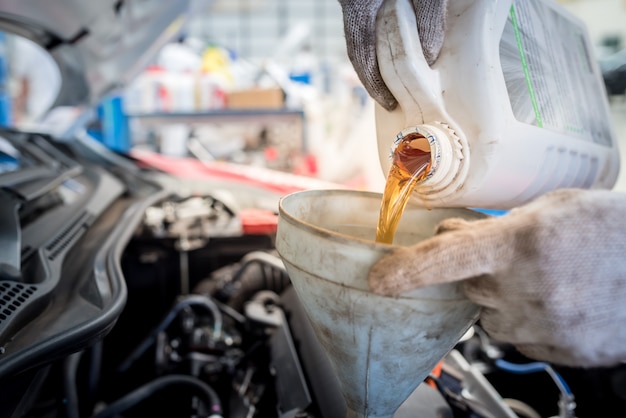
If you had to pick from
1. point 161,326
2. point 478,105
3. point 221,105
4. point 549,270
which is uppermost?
point 221,105

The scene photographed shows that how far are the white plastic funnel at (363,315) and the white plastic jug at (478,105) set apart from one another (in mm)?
76

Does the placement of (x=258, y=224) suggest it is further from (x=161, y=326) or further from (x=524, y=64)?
(x=524, y=64)

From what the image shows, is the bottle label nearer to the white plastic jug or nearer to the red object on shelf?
the white plastic jug

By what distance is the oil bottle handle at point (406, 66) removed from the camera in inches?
18.5

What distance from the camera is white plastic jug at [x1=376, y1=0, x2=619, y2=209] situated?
491 millimetres

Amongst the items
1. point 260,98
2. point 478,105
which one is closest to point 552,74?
point 478,105

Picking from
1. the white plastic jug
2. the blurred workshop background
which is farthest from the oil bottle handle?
the blurred workshop background

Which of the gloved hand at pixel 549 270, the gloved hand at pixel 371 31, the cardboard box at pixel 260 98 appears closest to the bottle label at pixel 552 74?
the gloved hand at pixel 371 31

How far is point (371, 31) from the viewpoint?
1.59ft

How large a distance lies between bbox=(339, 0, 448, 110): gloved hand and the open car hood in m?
0.83

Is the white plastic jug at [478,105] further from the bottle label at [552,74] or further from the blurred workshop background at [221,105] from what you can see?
the blurred workshop background at [221,105]

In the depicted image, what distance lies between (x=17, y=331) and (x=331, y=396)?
464 mm

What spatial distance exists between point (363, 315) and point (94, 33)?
4.09ft

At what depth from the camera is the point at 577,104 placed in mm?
792
